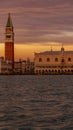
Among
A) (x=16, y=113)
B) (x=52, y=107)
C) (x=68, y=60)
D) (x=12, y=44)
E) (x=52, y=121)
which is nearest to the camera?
(x=52, y=121)

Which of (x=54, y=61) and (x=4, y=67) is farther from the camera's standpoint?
(x=4, y=67)

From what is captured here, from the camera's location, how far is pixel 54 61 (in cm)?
17025

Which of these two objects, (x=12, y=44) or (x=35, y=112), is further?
(x=12, y=44)

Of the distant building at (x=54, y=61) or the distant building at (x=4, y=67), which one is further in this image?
the distant building at (x=4, y=67)

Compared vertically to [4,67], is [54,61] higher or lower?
higher

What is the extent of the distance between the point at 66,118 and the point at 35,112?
2.44m

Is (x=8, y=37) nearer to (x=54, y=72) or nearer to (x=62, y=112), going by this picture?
(x=54, y=72)

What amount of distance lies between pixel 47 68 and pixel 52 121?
6029 inches

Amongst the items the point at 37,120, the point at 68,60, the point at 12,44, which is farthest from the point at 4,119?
the point at 12,44

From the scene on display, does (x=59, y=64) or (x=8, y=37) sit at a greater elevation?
(x=8, y=37)

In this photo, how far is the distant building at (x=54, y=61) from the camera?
553ft

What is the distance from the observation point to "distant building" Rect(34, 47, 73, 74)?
553ft

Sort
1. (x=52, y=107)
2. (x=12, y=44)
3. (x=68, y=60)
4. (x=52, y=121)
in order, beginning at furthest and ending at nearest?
(x=12, y=44) → (x=68, y=60) → (x=52, y=107) → (x=52, y=121)

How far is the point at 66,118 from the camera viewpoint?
68.1 ft
